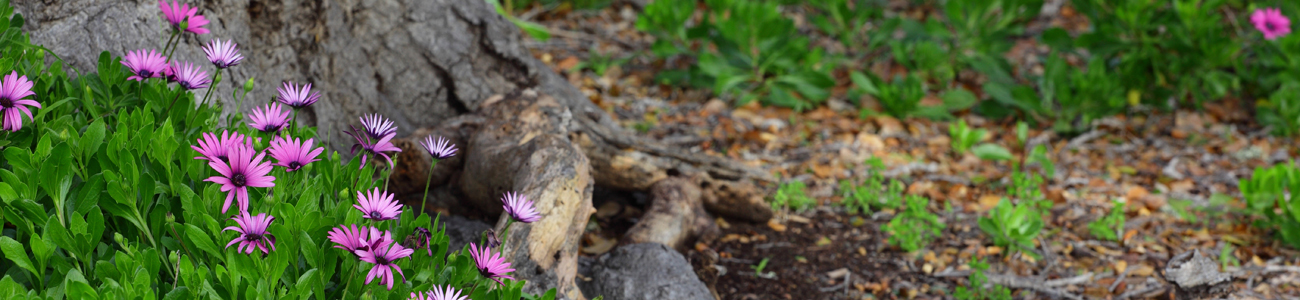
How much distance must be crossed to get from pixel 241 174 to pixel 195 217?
0.14 m

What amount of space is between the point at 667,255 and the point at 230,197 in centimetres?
142

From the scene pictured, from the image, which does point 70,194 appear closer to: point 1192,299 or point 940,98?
point 1192,299

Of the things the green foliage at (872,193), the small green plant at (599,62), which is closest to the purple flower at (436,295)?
the green foliage at (872,193)

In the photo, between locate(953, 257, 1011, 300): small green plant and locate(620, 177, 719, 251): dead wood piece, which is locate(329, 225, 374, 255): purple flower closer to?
locate(620, 177, 719, 251): dead wood piece

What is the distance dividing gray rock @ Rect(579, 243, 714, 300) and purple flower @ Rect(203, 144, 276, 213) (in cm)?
124

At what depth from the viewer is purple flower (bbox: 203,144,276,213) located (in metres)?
1.58

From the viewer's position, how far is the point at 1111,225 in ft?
11.6

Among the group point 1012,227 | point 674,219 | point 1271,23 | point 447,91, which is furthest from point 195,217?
point 1271,23

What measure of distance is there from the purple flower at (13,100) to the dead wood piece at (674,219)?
1.76m

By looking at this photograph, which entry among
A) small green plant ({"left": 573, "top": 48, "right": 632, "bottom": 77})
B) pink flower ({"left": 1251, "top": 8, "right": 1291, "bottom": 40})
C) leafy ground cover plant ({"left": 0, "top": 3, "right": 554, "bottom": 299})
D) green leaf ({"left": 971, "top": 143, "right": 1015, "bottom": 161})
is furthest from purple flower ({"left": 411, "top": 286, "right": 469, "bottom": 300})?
pink flower ({"left": 1251, "top": 8, "right": 1291, "bottom": 40})

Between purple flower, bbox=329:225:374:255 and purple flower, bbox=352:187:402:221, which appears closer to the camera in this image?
purple flower, bbox=329:225:374:255

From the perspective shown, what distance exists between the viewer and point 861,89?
476 cm

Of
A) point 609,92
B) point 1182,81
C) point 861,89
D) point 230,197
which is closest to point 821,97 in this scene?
point 861,89

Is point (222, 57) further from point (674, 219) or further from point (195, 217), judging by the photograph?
point (674, 219)
